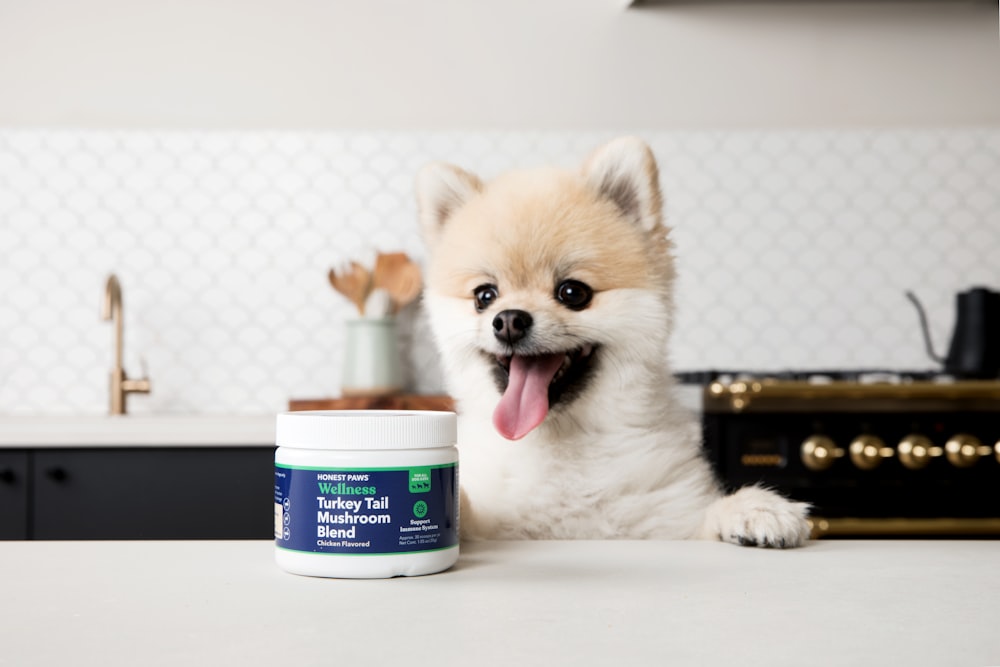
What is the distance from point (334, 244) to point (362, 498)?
1796 mm

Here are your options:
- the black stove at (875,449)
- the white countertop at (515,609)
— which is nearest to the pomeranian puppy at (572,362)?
the white countertop at (515,609)

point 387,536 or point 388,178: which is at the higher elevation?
point 388,178

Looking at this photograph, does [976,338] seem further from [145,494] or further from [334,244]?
[145,494]

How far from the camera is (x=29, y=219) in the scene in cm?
226

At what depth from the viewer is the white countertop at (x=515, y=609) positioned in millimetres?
386

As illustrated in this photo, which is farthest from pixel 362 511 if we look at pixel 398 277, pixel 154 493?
pixel 398 277

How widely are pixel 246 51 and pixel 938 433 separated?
1900 mm

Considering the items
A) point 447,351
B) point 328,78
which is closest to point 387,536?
point 447,351

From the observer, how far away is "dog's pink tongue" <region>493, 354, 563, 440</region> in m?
0.89

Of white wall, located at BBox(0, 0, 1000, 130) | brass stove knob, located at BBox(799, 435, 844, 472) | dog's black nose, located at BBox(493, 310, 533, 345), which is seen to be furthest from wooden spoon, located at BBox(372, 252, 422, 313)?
dog's black nose, located at BBox(493, 310, 533, 345)

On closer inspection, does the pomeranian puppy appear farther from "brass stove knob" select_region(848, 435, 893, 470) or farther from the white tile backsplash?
the white tile backsplash

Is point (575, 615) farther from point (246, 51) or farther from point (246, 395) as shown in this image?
point (246, 51)

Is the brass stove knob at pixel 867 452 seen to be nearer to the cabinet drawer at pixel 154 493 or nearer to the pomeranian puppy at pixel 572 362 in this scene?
the pomeranian puppy at pixel 572 362

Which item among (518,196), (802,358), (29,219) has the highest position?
(29,219)
